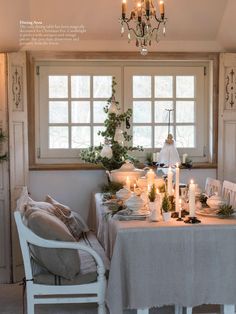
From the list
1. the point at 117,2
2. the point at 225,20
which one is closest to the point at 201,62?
the point at 225,20

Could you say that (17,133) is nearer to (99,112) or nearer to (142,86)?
(99,112)

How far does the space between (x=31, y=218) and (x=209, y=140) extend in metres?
2.40

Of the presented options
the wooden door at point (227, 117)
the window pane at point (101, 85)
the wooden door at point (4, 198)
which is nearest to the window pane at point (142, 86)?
the window pane at point (101, 85)

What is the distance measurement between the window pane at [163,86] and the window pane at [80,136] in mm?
769

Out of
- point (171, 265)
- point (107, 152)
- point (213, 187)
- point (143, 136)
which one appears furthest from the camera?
point (143, 136)

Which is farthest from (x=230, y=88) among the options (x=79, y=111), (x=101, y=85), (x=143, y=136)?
(x=79, y=111)

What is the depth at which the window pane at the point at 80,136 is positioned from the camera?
4.88 m

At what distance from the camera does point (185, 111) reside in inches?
196

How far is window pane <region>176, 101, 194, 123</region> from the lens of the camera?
4.97 meters

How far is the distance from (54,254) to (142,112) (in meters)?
2.28

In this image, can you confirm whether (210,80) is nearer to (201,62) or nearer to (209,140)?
(201,62)

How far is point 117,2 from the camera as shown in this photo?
4.34m

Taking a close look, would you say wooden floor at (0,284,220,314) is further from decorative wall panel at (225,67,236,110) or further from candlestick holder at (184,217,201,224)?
decorative wall panel at (225,67,236,110)

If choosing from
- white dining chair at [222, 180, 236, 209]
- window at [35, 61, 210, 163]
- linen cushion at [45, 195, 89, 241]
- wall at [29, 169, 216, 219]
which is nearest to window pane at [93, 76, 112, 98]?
window at [35, 61, 210, 163]
